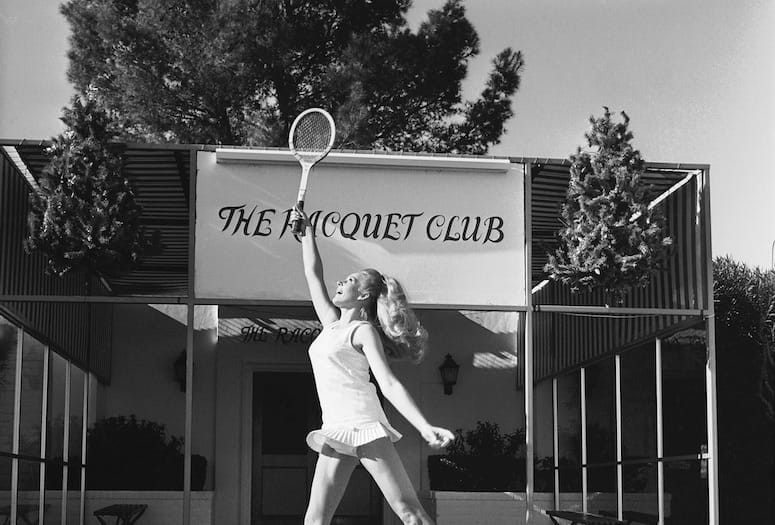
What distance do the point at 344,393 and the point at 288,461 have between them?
9033 millimetres

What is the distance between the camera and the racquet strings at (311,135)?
6938 millimetres

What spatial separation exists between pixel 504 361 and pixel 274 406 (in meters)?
2.72

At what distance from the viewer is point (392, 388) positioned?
15.9ft

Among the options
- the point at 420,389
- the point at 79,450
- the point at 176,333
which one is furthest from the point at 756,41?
the point at 79,450

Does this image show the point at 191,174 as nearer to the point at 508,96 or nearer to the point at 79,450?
the point at 79,450

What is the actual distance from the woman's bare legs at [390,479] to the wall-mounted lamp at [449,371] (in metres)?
8.78

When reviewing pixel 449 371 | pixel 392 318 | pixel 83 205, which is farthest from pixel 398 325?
pixel 449 371

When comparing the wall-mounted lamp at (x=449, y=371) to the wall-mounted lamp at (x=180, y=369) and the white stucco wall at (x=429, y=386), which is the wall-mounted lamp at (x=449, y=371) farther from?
the wall-mounted lamp at (x=180, y=369)

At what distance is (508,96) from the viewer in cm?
2005

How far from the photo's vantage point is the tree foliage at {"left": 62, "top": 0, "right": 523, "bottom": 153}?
1827 centimetres

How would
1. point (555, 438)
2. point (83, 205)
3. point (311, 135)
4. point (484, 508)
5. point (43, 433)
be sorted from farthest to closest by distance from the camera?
1. point (555, 438)
2. point (484, 508)
3. point (43, 433)
4. point (83, 205)
5. point (311, 135)

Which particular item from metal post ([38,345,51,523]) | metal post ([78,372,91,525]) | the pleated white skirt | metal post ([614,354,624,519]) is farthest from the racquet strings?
metal post ([614,354,624,519])

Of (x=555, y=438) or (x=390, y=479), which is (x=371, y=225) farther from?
(x=555, y=438)

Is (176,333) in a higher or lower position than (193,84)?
lower
